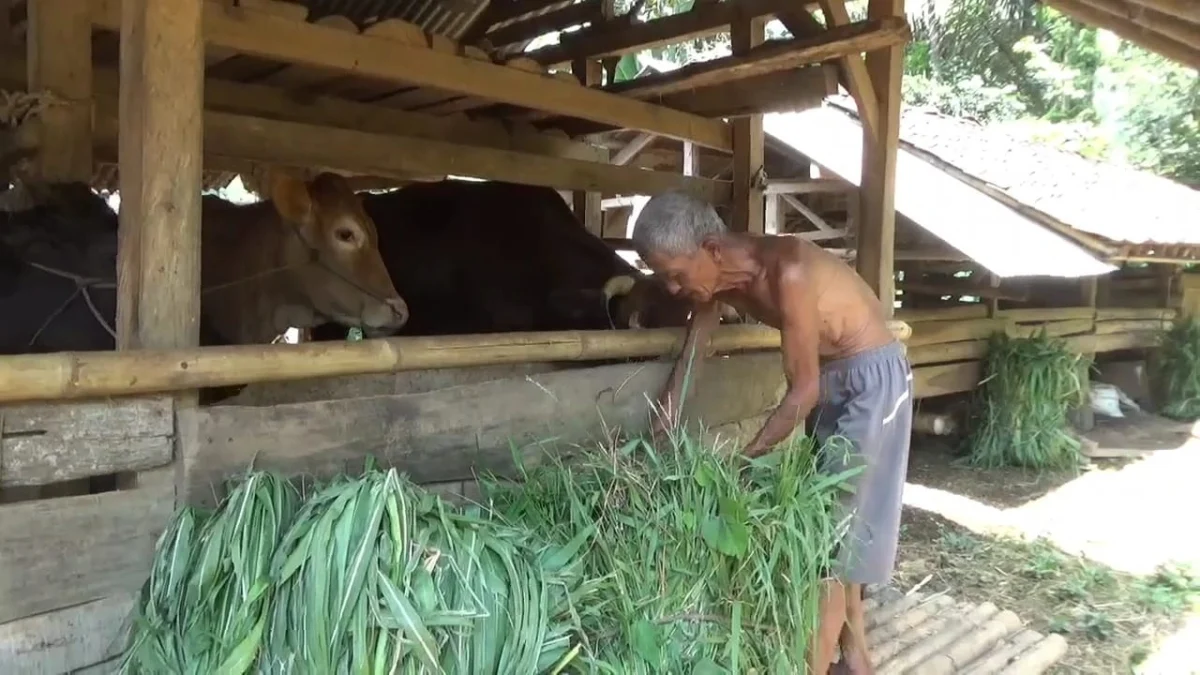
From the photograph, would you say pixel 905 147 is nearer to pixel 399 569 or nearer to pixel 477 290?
pixel 477 290

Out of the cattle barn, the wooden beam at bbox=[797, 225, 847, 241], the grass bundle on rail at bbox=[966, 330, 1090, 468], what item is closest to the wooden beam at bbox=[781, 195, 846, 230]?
the wooden beam at bbox=[797, 225, 847, 241]

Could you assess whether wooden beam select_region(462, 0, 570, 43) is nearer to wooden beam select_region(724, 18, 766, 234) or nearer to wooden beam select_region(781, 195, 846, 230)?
wooden beam select_region(724, 18, 766, 234)

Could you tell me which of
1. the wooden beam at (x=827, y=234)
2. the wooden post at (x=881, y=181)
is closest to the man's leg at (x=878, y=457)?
the wooden post at (x=881, y=181)

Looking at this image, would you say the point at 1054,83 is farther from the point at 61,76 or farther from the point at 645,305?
the point at 61,76

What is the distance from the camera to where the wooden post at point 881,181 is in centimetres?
489

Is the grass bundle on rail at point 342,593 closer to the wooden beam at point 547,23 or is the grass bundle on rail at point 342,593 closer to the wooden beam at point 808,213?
the wooden beam at point 547,23

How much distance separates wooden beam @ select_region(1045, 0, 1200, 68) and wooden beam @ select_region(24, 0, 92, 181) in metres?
4.20

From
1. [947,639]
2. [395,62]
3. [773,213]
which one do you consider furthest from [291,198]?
[773,213]

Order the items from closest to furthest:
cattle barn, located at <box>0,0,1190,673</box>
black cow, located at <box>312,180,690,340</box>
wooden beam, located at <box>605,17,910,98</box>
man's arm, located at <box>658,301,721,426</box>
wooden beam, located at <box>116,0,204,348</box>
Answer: cattle barn, located at <box>0,0,1190,673</box> < wooden beam, located at <box>116,0,204,348</box> < man's arm, located at <box>658,301,721,426</box> < wooden beam, located at <box>605,17,910,98</box> < black cow, located at <box>312,180,690,340</box>

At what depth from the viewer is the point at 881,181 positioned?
4.91 meters

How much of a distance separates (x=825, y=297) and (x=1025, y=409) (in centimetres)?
728

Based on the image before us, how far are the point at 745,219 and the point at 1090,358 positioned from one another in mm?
7675

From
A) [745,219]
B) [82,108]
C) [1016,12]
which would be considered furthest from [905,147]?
[1016,12]

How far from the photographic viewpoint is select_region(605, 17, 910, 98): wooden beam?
13.9ft
